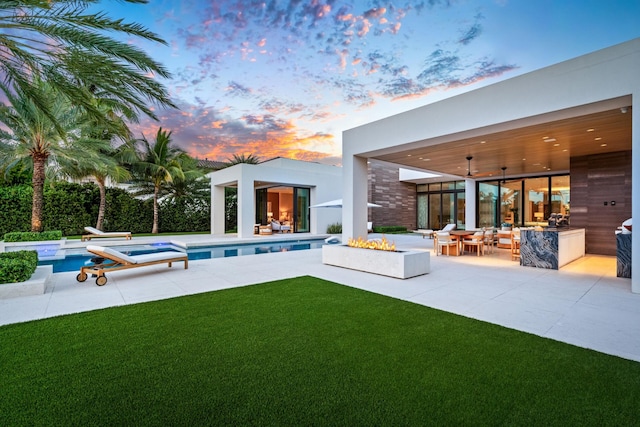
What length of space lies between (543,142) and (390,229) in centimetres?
1330

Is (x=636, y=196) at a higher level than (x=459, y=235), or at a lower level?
higher

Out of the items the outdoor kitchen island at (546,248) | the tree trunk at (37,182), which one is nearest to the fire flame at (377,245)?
the outdoor kitchen island at (546,248)

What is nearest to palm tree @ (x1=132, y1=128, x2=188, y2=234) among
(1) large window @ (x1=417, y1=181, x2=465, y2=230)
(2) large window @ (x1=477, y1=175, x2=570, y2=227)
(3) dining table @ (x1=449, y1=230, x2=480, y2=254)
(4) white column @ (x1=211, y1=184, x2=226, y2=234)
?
(4) white column @ (x1=211, y1=184, x2=226, y2=234)

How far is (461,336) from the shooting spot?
12.1ft

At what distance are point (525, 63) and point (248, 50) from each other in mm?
9689

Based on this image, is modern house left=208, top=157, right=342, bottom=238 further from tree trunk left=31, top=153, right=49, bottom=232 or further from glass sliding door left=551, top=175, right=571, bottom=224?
glass sliding door left=551, top=175, right=571, bottom=224

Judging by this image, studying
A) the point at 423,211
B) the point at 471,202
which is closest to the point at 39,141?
the point at 471,202

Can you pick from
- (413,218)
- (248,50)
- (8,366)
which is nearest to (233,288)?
(8,366)

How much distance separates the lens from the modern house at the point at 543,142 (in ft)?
20.7

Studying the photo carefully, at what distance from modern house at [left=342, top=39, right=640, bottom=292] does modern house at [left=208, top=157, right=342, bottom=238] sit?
728cm

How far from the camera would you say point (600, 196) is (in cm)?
1081

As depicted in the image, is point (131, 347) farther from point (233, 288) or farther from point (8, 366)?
point (233, 288)

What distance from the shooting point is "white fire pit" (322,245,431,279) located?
22.8 feet

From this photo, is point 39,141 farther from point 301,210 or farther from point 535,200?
point 535,200
